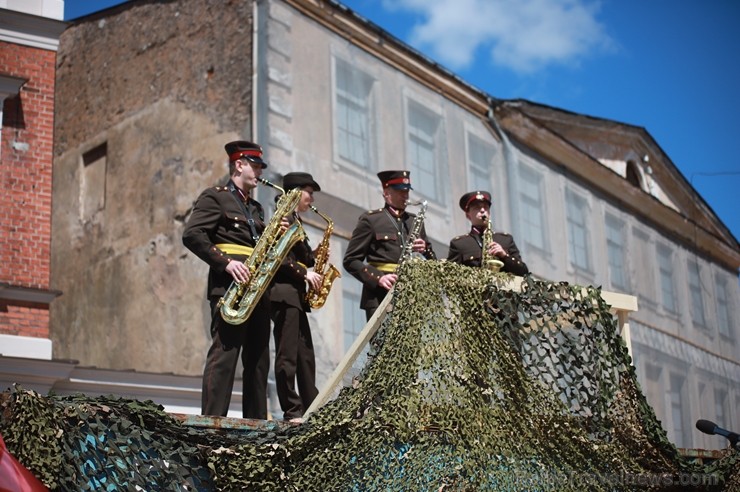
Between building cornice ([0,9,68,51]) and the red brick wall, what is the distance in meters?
0.08

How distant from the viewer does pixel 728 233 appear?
93.7 feet

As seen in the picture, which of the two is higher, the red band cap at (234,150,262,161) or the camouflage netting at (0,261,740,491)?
the red band cap at (234,150,262,161)

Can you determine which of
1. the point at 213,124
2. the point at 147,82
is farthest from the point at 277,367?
the point at 147,82

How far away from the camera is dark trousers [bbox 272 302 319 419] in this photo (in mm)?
8805

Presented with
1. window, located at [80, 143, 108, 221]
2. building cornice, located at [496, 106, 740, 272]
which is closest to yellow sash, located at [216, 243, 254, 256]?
window, located at [80, 143, 108, 221]

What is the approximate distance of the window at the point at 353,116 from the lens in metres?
17.4

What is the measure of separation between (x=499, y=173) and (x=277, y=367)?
12.9 meters

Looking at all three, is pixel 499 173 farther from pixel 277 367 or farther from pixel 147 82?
pixel 277 367

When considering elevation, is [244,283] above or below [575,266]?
below

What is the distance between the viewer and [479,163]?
68.2ft

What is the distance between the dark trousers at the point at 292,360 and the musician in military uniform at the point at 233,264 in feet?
0.92

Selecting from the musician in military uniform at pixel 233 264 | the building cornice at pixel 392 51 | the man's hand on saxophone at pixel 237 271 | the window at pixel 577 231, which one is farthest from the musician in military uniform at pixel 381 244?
the window at pixel 577 231

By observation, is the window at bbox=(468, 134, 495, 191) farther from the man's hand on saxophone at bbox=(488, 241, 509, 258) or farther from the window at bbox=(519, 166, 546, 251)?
the man's hand on saxophone at bbox=(488, 241, 509, 258)

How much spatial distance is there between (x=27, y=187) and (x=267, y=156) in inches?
125
